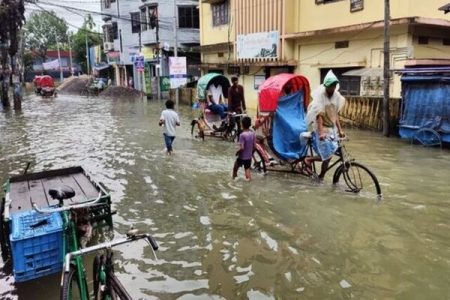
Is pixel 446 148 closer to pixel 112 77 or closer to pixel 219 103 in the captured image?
pixel 219 103

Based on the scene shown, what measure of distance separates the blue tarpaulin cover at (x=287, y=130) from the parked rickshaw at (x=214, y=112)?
4.17m

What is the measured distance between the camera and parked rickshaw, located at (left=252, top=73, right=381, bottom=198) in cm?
880

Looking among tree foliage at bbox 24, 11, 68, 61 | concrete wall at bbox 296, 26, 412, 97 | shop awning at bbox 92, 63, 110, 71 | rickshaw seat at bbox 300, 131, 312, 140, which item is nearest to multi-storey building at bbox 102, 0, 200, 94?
shop awning at bbox 92, 63, 110, 71

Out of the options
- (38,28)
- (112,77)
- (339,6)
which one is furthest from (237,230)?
(38,28)

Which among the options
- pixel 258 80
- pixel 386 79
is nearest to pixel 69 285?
pixel 386 79

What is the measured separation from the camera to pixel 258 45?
22.0m

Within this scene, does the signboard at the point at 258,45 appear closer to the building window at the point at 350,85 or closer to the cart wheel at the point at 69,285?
the building window at the point at 350,85

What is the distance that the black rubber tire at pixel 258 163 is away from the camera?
9200 millimetres

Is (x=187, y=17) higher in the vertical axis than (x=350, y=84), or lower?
higher

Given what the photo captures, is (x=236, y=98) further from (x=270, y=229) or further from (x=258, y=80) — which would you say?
(x=258, y=80)

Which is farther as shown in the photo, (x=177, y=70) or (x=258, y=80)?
(x=177, y=70)

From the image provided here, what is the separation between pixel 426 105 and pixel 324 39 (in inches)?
303

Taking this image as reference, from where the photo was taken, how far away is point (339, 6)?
17.3 metres

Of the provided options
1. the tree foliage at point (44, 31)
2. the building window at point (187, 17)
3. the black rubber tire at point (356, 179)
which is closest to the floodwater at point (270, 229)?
the black rubber tire at point (356, 179)
